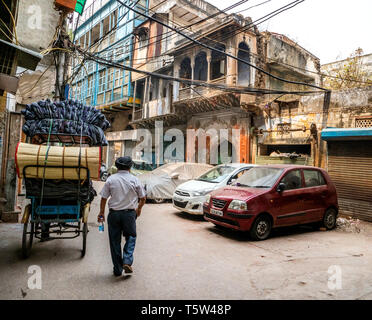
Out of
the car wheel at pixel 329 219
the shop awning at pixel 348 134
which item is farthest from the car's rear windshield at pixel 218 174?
the shop awning at pixel 348 134

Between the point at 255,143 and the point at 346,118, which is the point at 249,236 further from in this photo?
the point at 255,143

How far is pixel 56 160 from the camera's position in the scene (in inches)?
171

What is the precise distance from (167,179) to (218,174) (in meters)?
2.50

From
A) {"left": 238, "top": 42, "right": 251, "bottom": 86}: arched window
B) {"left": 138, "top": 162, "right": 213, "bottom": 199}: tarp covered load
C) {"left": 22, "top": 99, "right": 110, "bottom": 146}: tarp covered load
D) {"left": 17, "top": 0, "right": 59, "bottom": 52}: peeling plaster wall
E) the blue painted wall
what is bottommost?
{"left": 138, "top": 162, "right": 213, "bottom": 199}: tarp covered load

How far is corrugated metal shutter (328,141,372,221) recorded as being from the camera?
358 inches

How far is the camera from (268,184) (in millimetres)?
6773

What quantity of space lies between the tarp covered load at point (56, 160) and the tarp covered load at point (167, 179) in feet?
21.3

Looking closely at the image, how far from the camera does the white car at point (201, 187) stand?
27.8 ft

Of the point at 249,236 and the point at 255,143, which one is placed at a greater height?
the point at 255,143

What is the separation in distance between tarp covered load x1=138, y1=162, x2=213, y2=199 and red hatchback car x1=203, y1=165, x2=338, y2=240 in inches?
159

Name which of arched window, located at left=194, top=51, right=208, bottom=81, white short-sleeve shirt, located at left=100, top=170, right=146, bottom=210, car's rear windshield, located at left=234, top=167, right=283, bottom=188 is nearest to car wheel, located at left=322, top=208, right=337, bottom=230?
car's rear windshield, located at left=234, top=167, right=283, bottom=188

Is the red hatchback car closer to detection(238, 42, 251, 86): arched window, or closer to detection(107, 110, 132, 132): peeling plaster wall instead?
detection(238, 42, 251, 86): arched window

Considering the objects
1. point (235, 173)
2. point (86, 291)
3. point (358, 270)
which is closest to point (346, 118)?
point (235, 173)

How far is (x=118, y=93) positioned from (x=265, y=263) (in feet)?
73.1
